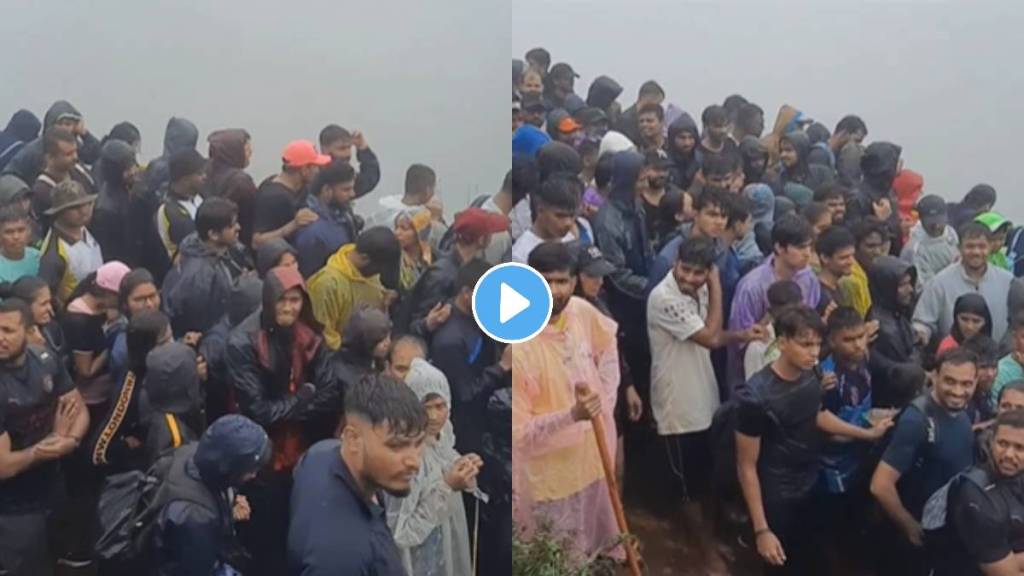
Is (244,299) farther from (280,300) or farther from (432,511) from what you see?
(432,511)

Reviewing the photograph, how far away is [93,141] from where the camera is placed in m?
2.68

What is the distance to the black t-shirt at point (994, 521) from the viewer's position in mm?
3049

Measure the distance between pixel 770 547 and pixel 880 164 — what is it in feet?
4.06

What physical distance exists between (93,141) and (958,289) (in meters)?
2.51

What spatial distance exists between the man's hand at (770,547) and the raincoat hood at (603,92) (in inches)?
50.8

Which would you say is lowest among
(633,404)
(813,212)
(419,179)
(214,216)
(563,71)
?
(633,404)

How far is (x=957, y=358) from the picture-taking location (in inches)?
130

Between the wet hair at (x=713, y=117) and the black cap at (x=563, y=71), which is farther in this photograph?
the wet hair at (x=713, y=117)

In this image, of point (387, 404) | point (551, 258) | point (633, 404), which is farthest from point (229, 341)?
point (633, 404)

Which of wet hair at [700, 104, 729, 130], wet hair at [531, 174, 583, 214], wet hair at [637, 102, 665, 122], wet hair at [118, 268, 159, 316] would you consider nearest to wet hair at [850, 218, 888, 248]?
wet hair at [700, 104, 729, 130]

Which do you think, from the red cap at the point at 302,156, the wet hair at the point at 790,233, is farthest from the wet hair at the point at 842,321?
the red cap at the point at 302,156

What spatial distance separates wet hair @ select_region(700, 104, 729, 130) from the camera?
338 cm

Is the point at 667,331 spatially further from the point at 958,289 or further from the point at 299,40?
the point at 299,40
